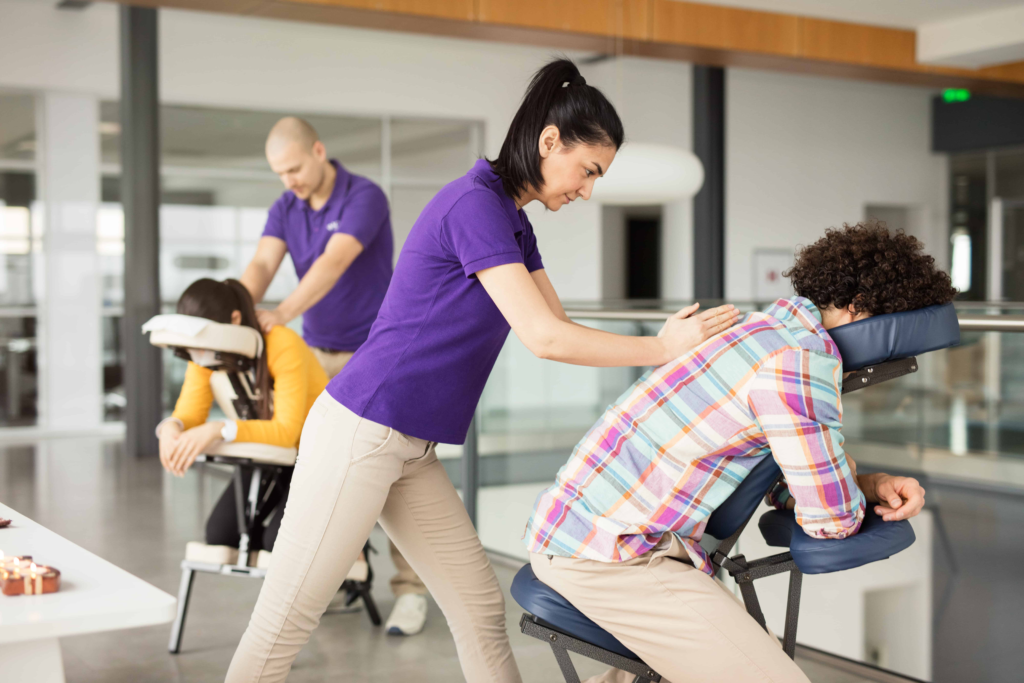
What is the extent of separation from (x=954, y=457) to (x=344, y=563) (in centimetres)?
609

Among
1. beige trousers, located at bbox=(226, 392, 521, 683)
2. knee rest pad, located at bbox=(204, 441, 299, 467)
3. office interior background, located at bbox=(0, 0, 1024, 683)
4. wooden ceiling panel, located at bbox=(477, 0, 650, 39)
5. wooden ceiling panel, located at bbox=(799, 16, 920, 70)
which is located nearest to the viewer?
beige trousers, located at bbox=(226, 392, 521, 683)

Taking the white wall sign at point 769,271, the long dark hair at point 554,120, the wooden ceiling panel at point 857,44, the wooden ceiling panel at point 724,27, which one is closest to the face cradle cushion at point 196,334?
the long dark hair at point 554,120

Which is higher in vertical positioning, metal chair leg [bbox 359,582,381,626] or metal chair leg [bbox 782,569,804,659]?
metal chair leg [bbox 782,569,804,659]

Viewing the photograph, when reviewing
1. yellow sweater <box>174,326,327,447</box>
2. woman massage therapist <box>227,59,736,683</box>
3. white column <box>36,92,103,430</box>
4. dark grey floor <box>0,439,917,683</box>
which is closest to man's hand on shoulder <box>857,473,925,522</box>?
woman massage therapist <box>227,59,736,683</box>

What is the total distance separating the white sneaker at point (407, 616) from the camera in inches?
110

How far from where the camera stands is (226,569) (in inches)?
102

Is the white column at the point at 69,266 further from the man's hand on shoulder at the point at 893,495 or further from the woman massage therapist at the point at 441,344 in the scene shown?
the man's hand on shoulder at the point at 893,495

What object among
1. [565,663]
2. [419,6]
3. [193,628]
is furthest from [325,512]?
[419,6]

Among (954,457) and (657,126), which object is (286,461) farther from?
(657,126)

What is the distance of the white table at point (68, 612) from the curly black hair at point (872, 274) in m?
1.08

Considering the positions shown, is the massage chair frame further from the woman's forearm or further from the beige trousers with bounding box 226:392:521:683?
the woman's forearm

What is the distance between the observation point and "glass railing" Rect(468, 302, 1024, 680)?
3.83 meters

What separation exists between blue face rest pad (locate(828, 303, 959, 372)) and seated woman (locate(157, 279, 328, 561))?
1.44 meters

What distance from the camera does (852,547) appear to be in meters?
1.49
